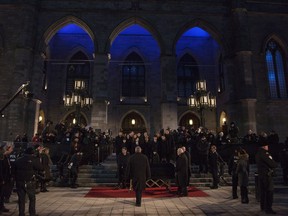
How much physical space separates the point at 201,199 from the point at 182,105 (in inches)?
588

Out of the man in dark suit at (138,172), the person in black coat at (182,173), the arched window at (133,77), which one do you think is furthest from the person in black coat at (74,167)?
the arched window at (133,77)

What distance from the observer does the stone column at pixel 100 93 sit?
16406 millimetres

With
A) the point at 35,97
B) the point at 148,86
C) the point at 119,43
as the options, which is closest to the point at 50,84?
the point at 35,97

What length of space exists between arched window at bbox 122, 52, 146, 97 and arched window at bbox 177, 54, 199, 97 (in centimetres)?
353

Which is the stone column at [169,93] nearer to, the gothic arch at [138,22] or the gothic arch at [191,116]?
the gothic arch at [138,22]

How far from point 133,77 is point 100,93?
20.9 ft

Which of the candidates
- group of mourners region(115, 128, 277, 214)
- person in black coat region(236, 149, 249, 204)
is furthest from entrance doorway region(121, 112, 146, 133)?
person in black coat region(236, 149, 249, 204)

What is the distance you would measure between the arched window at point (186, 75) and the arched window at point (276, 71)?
6431 mm

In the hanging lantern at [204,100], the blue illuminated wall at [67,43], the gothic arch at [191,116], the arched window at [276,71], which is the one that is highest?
the blue illuminated wall at [67,43]

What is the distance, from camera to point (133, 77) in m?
22.5

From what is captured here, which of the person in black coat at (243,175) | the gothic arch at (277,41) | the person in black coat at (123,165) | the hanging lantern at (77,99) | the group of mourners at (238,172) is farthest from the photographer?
the gothic arch at (277,41)

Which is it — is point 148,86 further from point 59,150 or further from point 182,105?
point 59,150

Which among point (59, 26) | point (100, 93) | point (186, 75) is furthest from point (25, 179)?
point (186, 75)

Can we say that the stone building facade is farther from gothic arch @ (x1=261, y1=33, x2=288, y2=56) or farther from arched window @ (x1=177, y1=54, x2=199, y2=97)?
arched window @ (x1=177, y1=54, x2=199, y2=97)
